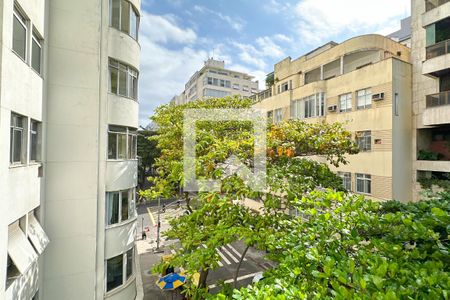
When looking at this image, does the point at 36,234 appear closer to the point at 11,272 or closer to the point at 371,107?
the point at 11,272

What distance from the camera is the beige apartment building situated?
1573cm

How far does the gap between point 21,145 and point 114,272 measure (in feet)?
22.4

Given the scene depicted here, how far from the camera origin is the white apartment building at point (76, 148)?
772 centimetres

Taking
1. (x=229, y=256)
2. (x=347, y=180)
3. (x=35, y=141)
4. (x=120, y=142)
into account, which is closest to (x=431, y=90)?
(x=347, y=180)

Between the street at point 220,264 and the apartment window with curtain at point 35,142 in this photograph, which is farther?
the street at point 220,264

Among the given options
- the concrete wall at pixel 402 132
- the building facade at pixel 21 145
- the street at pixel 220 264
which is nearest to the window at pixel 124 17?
the building facade at pixel 21 145

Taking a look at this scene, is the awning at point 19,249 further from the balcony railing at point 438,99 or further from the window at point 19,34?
the balcony railing at point 438,99

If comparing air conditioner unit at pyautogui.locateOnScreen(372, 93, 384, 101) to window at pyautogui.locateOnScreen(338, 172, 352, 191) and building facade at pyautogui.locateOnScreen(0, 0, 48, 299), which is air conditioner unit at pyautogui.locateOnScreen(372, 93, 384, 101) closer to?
window at pyautogui.locateOnScreen(338, 172, 352, 191)

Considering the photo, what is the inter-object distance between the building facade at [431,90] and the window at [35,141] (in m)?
19.8

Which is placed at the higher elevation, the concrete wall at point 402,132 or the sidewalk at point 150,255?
the concrete wall at point 402,132

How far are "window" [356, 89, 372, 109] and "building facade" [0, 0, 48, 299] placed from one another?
18.7 m

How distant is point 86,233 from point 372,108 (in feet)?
60.5

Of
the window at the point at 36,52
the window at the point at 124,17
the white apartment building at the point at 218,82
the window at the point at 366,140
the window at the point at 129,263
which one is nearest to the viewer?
the window at the point at 36,52

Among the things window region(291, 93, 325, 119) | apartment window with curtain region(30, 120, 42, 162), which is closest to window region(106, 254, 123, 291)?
apartment window with curtain region(30, 120, 42, 162)
